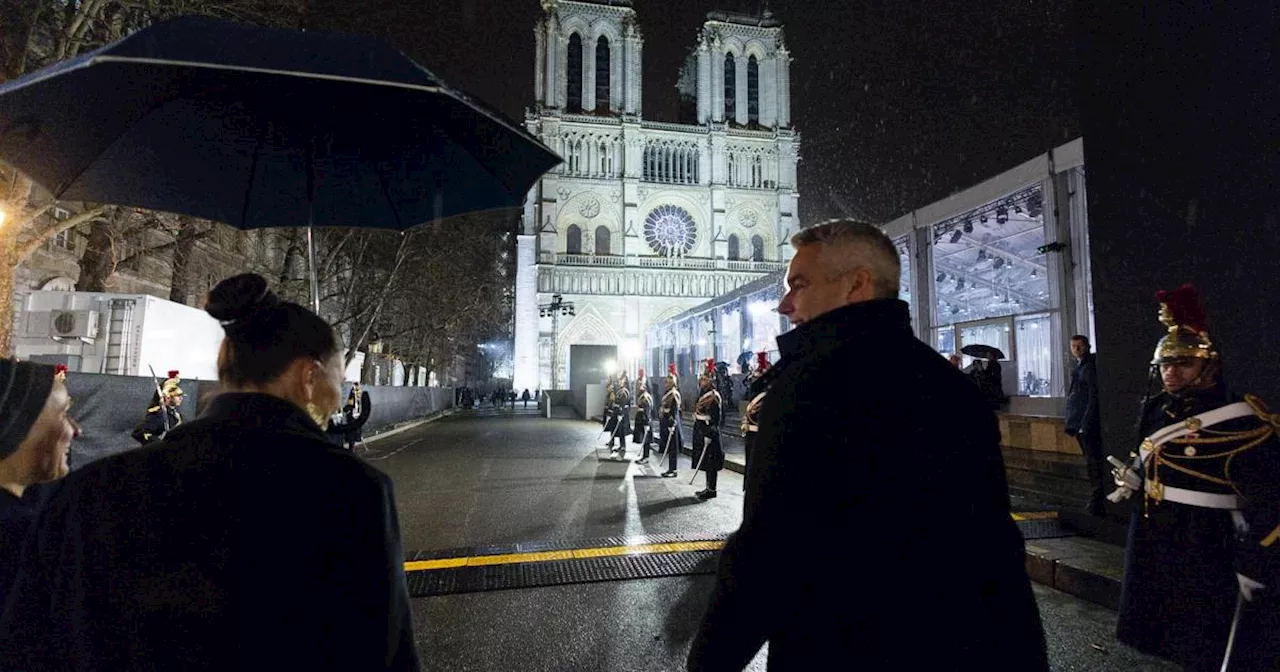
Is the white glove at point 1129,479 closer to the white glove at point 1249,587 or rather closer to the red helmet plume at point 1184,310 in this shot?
the white glove at point 1249,587

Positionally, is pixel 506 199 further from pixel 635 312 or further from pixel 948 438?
pixel 635 312

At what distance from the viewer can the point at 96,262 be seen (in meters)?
14.5

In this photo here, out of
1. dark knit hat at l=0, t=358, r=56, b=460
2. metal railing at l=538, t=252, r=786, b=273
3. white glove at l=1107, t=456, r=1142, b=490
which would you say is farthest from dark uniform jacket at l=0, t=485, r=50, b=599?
metal railing at l=538, t=252, r=786, b=273

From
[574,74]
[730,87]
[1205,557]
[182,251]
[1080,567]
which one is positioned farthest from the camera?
[730,87]

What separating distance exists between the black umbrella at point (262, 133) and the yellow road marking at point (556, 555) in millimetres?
3159

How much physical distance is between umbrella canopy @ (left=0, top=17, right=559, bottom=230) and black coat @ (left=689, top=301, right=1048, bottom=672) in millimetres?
1790

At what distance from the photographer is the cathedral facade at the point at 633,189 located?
46.6 meters

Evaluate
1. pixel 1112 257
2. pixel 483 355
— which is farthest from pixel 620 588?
pixel 483 355

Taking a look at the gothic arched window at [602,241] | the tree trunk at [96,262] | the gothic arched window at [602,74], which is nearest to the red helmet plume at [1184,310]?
the tree trunk at [96,262]

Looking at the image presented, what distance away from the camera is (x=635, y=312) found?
4703cm

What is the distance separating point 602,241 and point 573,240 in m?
2.39

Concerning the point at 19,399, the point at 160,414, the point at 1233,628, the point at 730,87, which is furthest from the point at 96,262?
the point at 730,87

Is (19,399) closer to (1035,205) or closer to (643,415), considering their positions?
(1035,205)

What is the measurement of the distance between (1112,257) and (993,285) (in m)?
5.95
